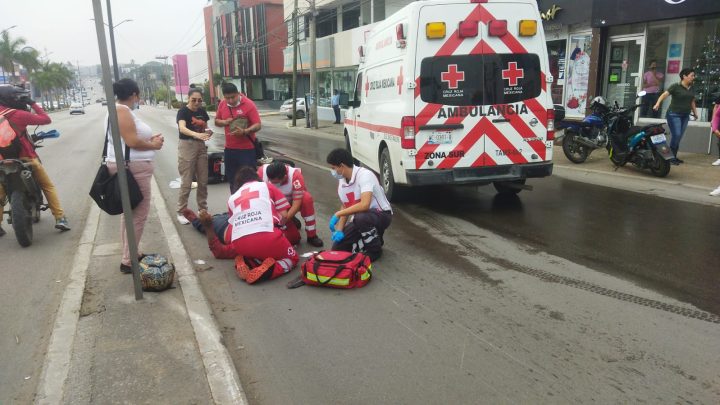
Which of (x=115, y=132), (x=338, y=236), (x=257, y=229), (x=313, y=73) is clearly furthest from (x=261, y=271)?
(x=313, y=73)

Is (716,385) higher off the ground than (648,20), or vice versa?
→ (648,20)

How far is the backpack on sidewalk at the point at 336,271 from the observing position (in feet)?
15.3

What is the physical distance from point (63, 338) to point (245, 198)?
5.96 ft

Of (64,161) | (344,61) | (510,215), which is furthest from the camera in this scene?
(344,61)

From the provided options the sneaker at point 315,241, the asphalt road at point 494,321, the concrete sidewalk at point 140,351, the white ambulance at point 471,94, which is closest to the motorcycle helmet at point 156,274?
the concrete sidewalk at point 140,351

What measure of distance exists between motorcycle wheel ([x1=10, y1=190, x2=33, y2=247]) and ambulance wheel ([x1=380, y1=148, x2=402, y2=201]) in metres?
4.62

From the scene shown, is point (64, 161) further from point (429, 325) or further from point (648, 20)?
point (648, 20)

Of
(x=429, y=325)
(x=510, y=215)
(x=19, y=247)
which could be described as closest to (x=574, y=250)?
(x=510, y=215)

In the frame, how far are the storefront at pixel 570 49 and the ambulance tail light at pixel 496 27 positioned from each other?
8.43m

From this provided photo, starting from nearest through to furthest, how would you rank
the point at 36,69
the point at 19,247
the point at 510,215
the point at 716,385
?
the point at 716,385
the point at 19,247
the point at 510,215
the point at 36,69

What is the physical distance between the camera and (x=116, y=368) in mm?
3377

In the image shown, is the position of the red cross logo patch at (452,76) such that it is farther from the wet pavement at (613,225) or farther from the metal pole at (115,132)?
the metal pole at (115,132)

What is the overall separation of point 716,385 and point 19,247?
21.9 ft

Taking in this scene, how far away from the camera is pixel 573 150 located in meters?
11.5
